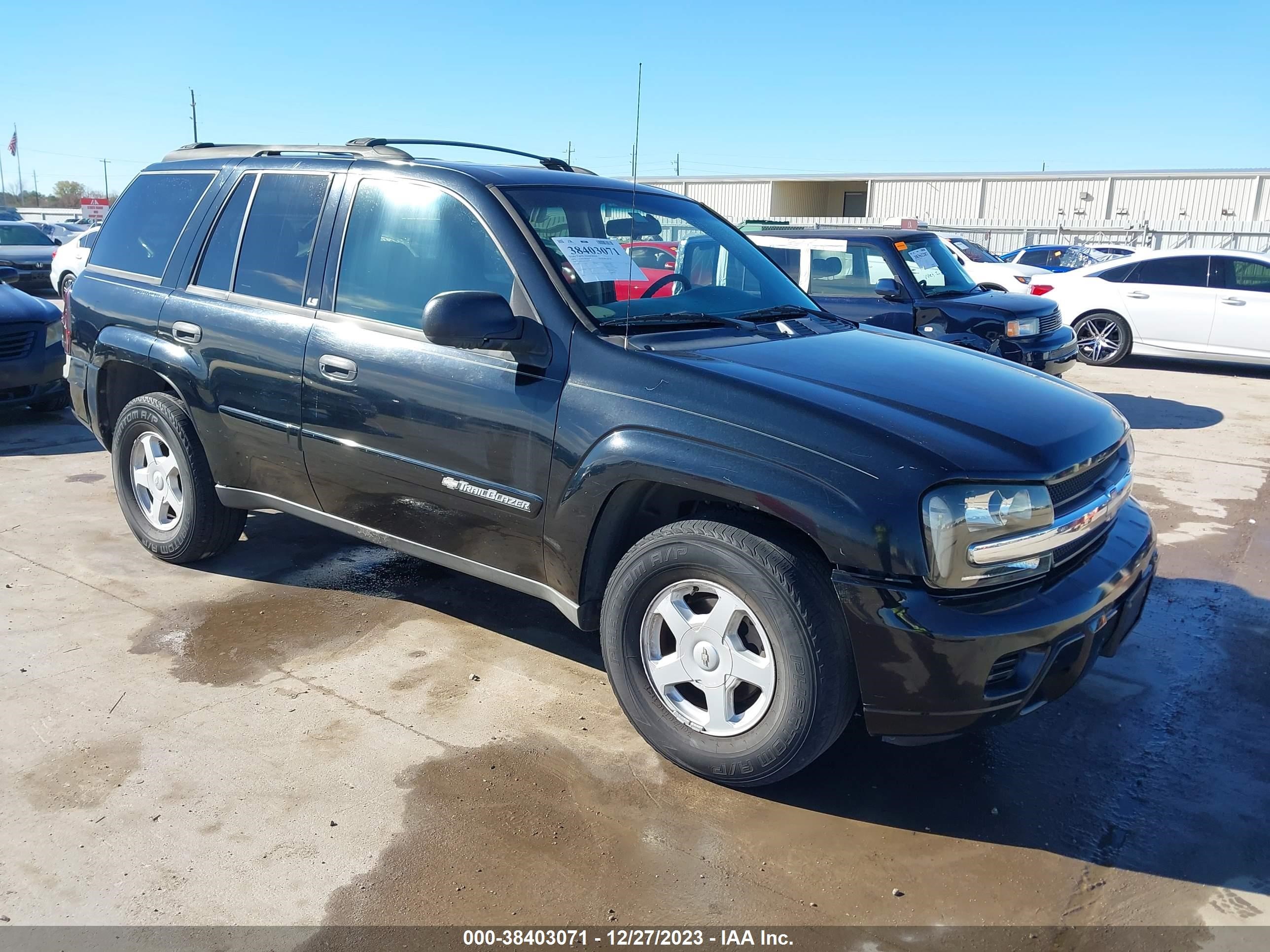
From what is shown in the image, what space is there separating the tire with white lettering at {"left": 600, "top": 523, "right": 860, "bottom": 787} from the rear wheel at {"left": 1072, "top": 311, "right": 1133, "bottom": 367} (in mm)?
11074

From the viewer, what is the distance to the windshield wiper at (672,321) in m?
3.50

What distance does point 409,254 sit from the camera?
3.88m

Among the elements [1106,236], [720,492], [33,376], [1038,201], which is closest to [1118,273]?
[720,492]

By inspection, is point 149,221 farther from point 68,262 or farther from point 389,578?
point 68,262

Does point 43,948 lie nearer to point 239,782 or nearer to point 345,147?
point 239,782

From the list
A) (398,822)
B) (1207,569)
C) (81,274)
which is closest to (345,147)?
(81,274)

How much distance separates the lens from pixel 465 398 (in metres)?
3.57

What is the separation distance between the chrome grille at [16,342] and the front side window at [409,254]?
5.50 metres

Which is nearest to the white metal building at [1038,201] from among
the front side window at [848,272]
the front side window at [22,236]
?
the front side window at [22,236]

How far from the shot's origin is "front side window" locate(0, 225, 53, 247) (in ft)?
63.0

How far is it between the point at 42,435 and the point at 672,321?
21.8 feet

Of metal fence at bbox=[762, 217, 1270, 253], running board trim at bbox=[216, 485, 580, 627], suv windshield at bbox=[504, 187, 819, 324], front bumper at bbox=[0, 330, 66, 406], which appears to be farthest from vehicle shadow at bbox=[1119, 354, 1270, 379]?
metal fence at bbox=[762, 217, 1270, 253]

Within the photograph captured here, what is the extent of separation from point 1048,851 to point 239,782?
8.08 feet

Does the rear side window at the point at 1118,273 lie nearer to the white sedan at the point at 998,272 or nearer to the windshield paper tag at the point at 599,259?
the white sedan at the point at 998,272
